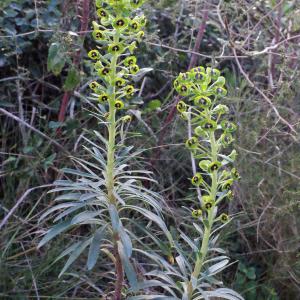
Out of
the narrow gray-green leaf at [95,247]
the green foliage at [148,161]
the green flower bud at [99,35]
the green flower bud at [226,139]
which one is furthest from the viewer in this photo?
the green foliage at [148,161]

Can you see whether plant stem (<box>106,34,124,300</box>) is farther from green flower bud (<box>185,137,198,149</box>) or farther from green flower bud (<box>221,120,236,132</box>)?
green flower bud (<box>221,120,236,132</box>)

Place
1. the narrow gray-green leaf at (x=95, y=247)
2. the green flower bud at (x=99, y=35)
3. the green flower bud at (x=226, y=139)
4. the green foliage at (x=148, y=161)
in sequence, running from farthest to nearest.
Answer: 1. the green foliage at (x=148, y=161)
2. the green flower bud at (x=226, y=139)
3. the green flower bud at (x=99, y=35)
4. the narrow gray-green leaf at (x=95, y=247)

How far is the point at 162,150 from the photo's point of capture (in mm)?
3523

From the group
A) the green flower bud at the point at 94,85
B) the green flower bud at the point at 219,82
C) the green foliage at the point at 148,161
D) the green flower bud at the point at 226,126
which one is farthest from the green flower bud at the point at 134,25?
the green foliage at the point at 148,161

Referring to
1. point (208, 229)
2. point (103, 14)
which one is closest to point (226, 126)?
point (208, 229)

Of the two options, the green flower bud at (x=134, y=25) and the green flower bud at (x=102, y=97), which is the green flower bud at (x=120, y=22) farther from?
the green flower bud at (x=102, y=97)

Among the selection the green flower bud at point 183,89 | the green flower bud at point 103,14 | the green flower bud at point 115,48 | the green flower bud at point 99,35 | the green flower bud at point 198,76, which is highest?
the green flower bud at point 103,14

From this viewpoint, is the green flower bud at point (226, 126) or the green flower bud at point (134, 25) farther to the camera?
the green flower bud at point (226, 126)

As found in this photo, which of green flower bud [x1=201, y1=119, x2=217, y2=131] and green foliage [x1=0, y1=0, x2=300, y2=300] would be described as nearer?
green flower bud [x1=201, y1=119, x2=217, y2=131]

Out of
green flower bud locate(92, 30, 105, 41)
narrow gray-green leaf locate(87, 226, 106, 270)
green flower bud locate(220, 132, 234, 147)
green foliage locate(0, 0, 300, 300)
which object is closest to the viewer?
narrow gray-green leaf locate(87, 226, 106, 270)

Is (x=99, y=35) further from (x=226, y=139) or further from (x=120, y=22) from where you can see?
(x=226, y=139)

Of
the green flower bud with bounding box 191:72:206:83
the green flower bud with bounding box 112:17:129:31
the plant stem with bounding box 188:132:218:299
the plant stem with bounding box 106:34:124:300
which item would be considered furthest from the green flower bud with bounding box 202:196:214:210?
the green flower bud with bounding box 112:17:129:31

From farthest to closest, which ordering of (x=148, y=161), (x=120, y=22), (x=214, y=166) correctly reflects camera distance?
(x=148, y=161) < (x=214, y=166) < (x=120, y=22)

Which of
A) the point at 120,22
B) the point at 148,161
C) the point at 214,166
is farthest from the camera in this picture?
the point at 148,161
